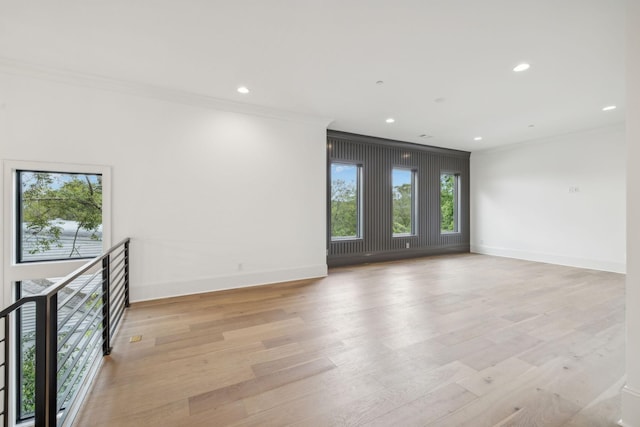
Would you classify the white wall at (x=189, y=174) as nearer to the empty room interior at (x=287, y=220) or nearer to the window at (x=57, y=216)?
the empty room interior at (x=287, y=220)

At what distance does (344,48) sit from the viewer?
2635 millimetres

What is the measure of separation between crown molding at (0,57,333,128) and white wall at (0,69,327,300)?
34mm

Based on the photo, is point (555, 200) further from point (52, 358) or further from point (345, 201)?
point (52, 358)

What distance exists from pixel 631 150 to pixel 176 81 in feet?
→ 13.8

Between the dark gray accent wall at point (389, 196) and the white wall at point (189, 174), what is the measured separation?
3.28 ft

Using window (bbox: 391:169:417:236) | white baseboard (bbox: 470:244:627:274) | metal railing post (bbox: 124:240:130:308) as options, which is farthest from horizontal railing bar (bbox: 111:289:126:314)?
white baseboard (bbox: 470:244:627:274)

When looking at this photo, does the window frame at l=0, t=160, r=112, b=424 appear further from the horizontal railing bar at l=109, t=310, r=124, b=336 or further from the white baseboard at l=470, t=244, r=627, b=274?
the white baseboard at l=470, t=244, r=627, b=274

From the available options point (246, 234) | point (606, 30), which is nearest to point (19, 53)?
point (246, 234)

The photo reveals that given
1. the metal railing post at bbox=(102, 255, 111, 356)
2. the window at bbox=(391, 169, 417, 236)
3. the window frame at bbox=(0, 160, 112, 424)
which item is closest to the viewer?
the metal railing post at bbox=(102, 255, 111, 356)

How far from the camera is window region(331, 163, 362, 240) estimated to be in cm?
574

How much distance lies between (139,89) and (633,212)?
190 inches

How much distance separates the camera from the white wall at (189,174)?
10.2 ft

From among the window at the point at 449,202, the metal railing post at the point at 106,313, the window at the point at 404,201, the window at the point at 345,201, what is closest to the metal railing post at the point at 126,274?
the metal railing post at the point at 106,313

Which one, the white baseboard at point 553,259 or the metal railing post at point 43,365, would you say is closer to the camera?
the metal railing post at point 43,365
